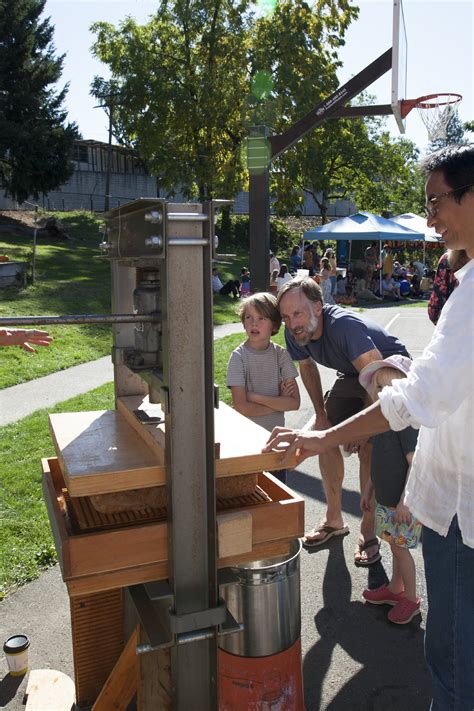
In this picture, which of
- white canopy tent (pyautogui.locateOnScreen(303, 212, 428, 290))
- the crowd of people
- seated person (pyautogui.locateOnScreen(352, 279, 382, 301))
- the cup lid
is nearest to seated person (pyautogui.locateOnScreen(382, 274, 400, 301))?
the crowd of people

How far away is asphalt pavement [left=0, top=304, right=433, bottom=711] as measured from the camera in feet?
8.94

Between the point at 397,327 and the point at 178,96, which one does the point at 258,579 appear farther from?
the point at 178,96

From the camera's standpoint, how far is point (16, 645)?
2.73 metres

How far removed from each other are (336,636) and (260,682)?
35.2 inches

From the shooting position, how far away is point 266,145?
22.1ft

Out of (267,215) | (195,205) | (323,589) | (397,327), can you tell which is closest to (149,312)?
(195,205)

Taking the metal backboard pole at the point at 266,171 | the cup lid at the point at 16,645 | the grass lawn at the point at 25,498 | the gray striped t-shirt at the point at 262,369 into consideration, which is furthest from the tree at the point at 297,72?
the cup lid at the point at 16,645

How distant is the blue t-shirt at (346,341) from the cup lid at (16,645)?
193 centimetres

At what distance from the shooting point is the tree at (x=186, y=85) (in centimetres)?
2272

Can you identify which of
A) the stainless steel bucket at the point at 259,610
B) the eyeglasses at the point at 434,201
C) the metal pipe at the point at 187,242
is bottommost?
the stainless steel bucket at the point at 259,610

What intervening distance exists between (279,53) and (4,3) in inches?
581

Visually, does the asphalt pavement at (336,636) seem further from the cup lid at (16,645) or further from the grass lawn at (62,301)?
the grass lawn at (62,301)

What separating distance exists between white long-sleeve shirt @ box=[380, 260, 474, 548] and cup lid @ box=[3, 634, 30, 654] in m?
1.77

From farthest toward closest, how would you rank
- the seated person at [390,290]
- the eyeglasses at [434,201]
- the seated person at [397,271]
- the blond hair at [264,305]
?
the seated person at [397,271] < the seated person at [390,290] < the blond hair at [264,305] < the eyeglasses at [434,201]
